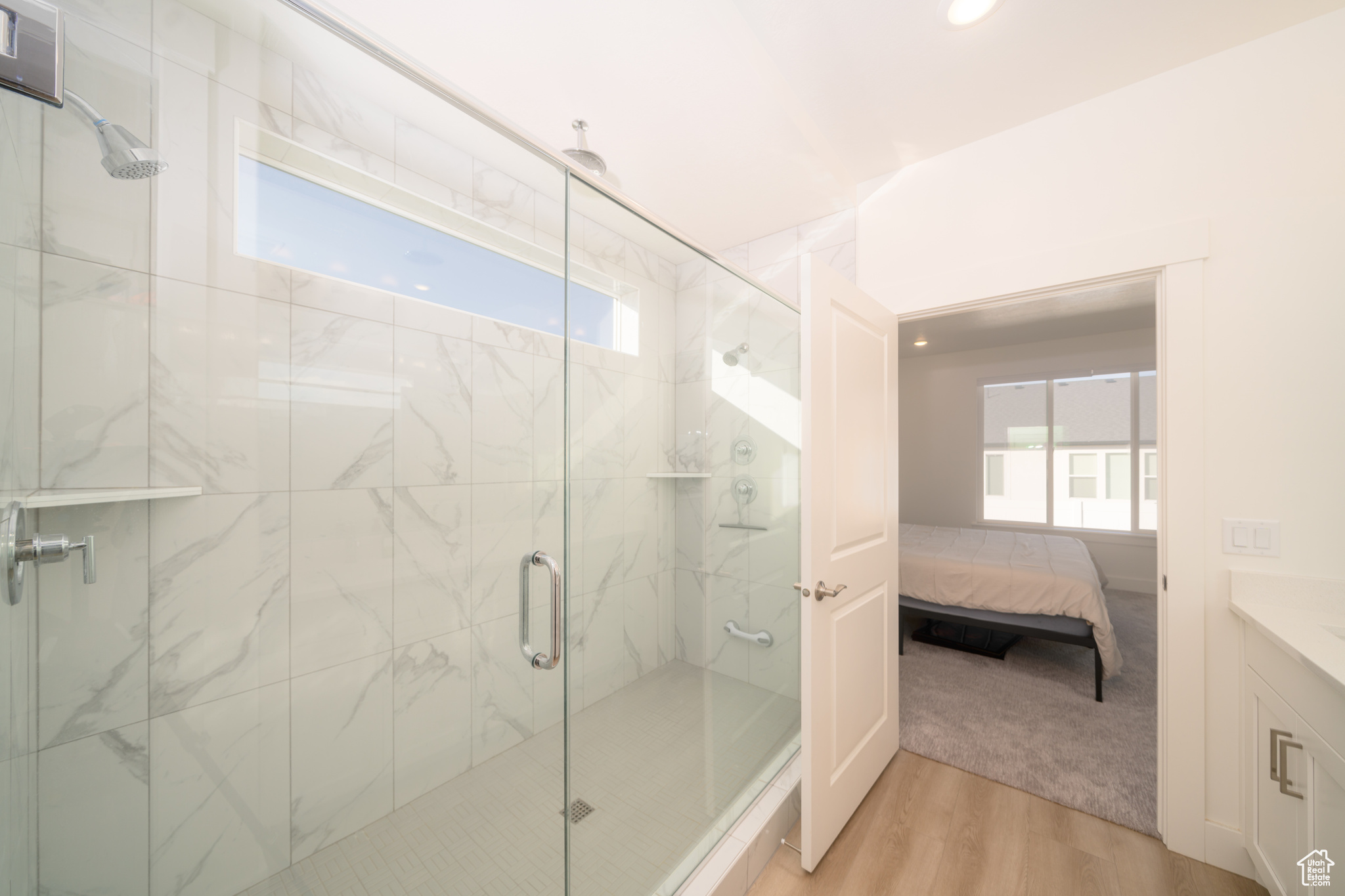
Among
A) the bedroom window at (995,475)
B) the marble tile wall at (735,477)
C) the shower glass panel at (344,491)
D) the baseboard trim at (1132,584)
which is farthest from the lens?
the bedroom window at (995,475)

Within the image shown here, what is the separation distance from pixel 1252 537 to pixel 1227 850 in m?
1.01

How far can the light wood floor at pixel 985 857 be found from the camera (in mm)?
1431

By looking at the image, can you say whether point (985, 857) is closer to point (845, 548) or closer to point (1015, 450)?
point (845, 548)

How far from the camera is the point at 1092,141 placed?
1712mm

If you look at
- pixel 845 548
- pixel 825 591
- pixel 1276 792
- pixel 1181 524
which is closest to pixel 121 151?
pixel 825 591

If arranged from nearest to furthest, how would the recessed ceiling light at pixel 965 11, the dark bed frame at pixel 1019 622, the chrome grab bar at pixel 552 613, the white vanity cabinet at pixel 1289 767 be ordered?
the white vanity cabinet at pixel 1289 767
the chrome grab bar at pixel 552 613
the recessed ceiling light at pixel 965 11
the dark bed frame at pixel 1019 622

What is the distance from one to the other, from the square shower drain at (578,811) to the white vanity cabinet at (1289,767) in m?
1.60

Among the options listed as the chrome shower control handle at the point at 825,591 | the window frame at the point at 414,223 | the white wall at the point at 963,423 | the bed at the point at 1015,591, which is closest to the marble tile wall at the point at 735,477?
the window frame at the point at 414,223

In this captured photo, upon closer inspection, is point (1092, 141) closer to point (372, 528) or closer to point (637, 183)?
point (637, 183)

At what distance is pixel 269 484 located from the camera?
3.77 ft

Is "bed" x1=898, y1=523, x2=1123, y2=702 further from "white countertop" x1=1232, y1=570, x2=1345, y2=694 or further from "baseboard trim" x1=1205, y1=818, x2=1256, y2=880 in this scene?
"white countertop" x1=1232, y1=570, x2=1345, y2=694

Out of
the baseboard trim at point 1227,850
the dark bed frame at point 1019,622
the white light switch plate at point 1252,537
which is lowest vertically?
the baseboard trim at point 1227,850

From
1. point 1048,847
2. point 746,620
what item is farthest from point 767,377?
point 1048,847

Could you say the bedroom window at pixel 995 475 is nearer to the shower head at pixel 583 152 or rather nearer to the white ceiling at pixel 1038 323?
the white ceiling at pixel 1038 323
